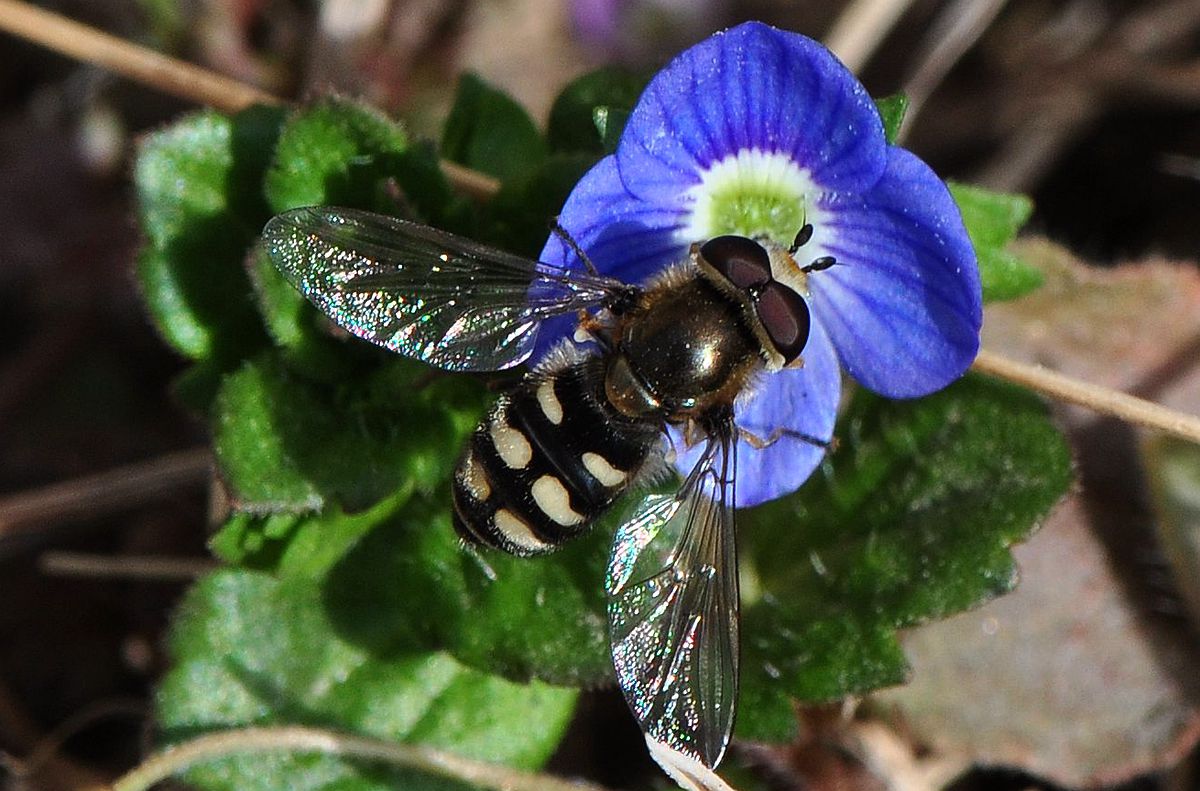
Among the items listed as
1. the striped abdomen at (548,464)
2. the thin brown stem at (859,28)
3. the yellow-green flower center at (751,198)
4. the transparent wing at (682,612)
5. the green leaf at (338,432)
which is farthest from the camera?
the thin brown stem at (859,28)

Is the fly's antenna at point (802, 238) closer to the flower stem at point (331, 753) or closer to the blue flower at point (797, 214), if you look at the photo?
the blue flower at point (797, 214)

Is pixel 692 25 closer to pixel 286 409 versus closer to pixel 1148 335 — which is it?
pixel 1148 335

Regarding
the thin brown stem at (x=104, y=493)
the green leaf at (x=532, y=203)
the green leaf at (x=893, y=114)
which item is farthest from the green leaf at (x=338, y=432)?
the green leaf at (x=893, y=114)

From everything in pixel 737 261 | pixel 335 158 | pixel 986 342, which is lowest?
pixel 986 342

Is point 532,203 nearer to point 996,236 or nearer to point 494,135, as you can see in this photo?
point 494,135

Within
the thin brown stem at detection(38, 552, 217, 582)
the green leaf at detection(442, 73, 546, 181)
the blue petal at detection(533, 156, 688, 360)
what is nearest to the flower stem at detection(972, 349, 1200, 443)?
the blue petal at detection(533, 156, 688, 360)

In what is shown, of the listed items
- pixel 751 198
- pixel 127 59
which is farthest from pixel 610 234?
pixel 127 59
